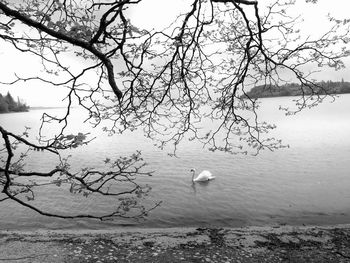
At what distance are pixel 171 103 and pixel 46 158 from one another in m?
23.5

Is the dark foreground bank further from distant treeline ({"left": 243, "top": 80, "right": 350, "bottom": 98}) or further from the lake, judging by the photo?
distant treeline ({"left": 243, "top": 80, "right": 350, "bottom": 98})

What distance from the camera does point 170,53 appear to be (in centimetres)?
583

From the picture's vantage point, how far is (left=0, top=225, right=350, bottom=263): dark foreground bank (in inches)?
386

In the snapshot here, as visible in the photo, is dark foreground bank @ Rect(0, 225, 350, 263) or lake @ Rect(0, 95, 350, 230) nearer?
dark foreground bank @ Rect(0, 225, 350, 263)

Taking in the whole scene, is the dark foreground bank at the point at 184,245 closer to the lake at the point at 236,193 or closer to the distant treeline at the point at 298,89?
the lake at the point at 236,193

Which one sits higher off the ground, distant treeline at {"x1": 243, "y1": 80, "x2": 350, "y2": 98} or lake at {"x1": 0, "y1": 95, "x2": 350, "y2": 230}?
distant treeline at {"x1": 243, "y1": 80, "x2": 350, "y2": 98}

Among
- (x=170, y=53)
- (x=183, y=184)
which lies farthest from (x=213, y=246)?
(x=183, y=184)

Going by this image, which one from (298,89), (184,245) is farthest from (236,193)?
(298,89)

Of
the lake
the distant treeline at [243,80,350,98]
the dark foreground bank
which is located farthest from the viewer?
the lake

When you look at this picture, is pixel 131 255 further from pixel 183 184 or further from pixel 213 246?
pixel 183 184

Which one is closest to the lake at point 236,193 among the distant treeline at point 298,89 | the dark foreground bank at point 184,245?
the dark foreground bank at point 184,245

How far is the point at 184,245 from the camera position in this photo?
10844 millimetres

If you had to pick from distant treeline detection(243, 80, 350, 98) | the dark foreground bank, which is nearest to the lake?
the dark foreground bank

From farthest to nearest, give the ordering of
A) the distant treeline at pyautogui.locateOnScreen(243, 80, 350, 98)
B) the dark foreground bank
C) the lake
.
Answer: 1. the lake
2. the dark foreground bank
3. the distant treeline at pyautogui.locateOnScreen(243, 80, 350, 98)
